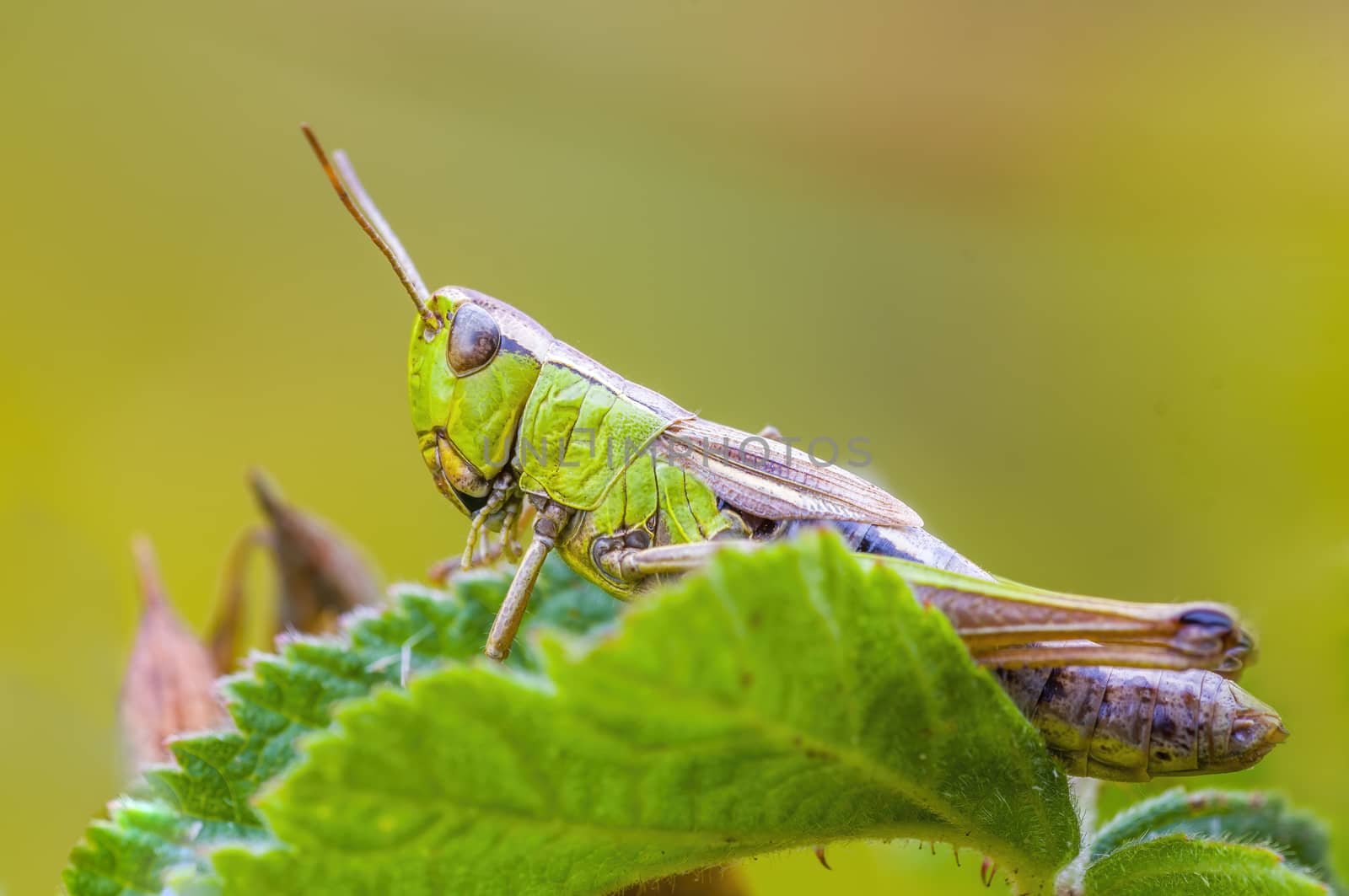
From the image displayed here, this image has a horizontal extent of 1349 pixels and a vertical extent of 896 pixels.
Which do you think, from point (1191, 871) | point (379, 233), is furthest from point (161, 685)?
Result: point (1191, 871)

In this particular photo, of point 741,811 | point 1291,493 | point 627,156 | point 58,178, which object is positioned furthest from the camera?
point 627,156

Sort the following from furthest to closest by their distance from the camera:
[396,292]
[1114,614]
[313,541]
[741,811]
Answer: [396,292] < [313,541] < [1114,614] < [741,811]

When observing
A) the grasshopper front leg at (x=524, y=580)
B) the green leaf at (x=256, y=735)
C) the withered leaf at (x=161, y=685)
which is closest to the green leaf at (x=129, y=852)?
Answer: the green leaf at (x=256, y=735)

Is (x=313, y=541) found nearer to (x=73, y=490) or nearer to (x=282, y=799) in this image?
(x=282, y=799)

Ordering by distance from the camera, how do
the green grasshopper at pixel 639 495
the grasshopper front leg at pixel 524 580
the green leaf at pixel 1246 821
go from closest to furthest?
the green leaf at pixel 1246 821, the green grasshopper at pixel 639 495, the grasshopper front leg at pixel 524 580

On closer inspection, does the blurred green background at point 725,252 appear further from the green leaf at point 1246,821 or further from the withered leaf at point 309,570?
the green leaf at point 1246,821

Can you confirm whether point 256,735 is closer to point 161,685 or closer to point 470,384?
point 161,685

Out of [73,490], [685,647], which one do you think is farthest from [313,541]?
[73,490]

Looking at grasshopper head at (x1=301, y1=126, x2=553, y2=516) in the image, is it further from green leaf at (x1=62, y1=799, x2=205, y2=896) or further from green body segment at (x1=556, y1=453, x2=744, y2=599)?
green leaf at (x1=62, y1=799, x2=205, y2=896)
